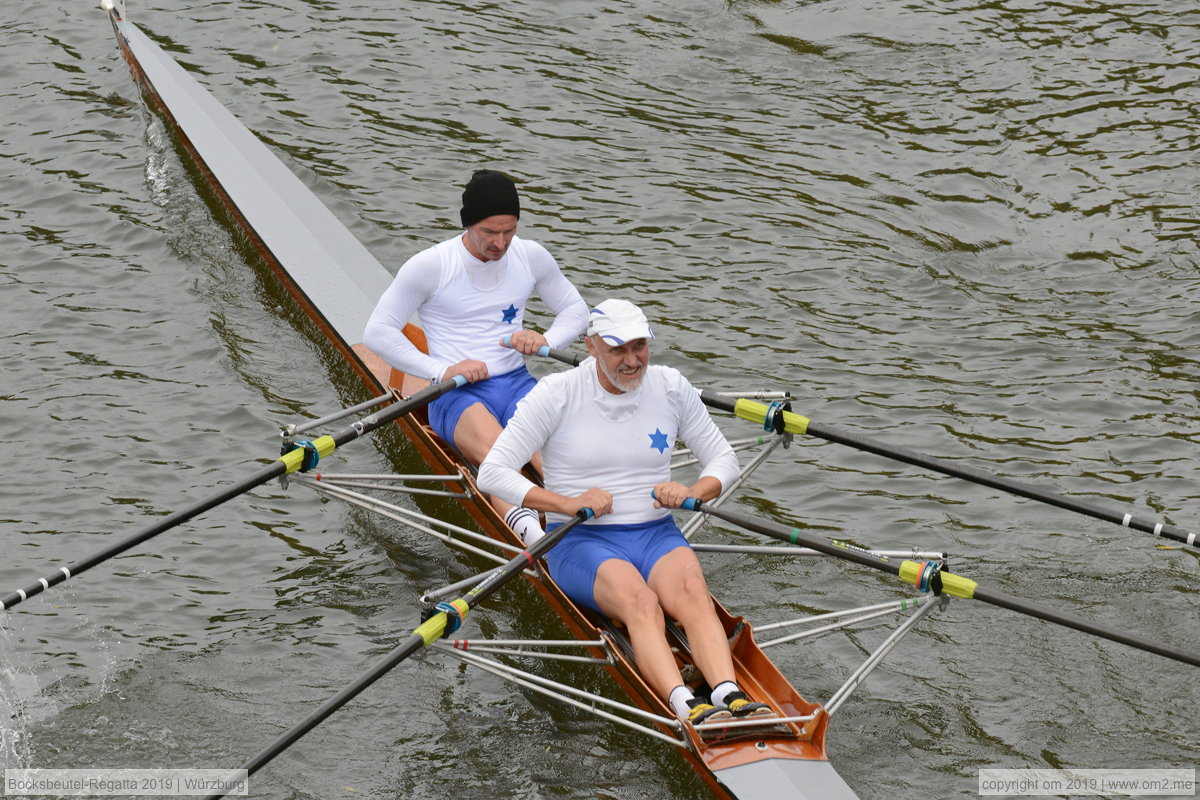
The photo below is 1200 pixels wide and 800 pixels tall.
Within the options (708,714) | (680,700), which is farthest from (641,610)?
(708,714)

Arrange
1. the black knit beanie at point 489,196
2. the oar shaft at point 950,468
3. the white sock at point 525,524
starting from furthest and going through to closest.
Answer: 1. the black knit beanie at point 489,196
2. the white sock at point 525,524
3. the oar shaft at point 950,468

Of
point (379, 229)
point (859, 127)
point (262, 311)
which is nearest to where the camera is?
point (262, 311)

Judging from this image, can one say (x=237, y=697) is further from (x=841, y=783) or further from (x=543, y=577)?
(x=841, y=783)

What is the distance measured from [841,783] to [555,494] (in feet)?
6.45

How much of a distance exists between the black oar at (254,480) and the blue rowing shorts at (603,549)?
5.01ft

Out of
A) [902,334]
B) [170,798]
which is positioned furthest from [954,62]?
[170,798]

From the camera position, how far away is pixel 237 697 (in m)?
7.43

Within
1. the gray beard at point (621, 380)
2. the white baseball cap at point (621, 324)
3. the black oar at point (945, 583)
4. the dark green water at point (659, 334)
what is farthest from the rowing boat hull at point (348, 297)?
the white baseball cap at point (621, 324)

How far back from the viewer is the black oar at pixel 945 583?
624 cm

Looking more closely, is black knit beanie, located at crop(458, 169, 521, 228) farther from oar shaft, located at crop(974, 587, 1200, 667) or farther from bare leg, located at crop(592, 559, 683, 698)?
oar shaft, located at crop(974, 587, 1200, 667)

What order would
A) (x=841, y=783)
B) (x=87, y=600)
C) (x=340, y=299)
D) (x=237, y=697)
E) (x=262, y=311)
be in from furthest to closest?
(x=262, y=311), (x=340, y=299), (x=87, y=600), (x=237, y=697), (x=841, y=783)

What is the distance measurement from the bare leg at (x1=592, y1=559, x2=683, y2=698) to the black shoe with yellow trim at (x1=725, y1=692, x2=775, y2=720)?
0.28 metres

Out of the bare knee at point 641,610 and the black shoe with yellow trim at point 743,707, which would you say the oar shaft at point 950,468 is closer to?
the bare knee at point 641,610

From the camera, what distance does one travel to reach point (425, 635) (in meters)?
6.29
